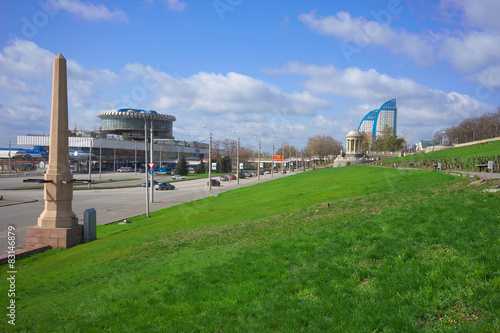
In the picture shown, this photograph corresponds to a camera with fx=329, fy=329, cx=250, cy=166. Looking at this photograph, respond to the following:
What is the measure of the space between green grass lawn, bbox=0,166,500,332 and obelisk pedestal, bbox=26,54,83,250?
12.9ft

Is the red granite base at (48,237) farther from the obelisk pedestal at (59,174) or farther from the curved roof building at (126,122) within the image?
the curved roof building at (126,122)

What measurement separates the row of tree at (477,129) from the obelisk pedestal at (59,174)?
107647 millimetres

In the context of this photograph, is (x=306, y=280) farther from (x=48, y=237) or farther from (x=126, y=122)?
(x=126, y=122)

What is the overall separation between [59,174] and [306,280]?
13.4 m

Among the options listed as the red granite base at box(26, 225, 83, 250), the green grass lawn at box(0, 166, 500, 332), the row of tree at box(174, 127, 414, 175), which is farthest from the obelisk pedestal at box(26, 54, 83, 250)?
the row of tree at box(174, 127, 414, 175)

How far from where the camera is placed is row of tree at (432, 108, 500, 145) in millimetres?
92750

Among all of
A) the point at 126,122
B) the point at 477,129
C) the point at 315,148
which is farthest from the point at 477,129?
the point at 126,122

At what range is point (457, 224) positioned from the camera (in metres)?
7.35

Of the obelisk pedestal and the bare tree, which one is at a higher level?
the bare tree

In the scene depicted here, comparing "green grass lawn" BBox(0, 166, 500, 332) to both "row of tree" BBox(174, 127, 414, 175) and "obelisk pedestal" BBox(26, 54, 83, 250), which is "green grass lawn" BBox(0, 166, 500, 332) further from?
"row of tree" BBox(174, 127, 414, 175)

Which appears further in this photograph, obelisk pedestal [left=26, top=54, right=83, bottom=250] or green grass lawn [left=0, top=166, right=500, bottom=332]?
obelisk pedestal [left=26, top=54, right=83, bottom=250]

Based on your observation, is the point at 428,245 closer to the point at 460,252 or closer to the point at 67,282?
the point at 460,252

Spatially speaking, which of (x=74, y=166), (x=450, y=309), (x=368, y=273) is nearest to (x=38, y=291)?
(x=368, y=273)

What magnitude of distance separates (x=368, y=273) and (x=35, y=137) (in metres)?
122
